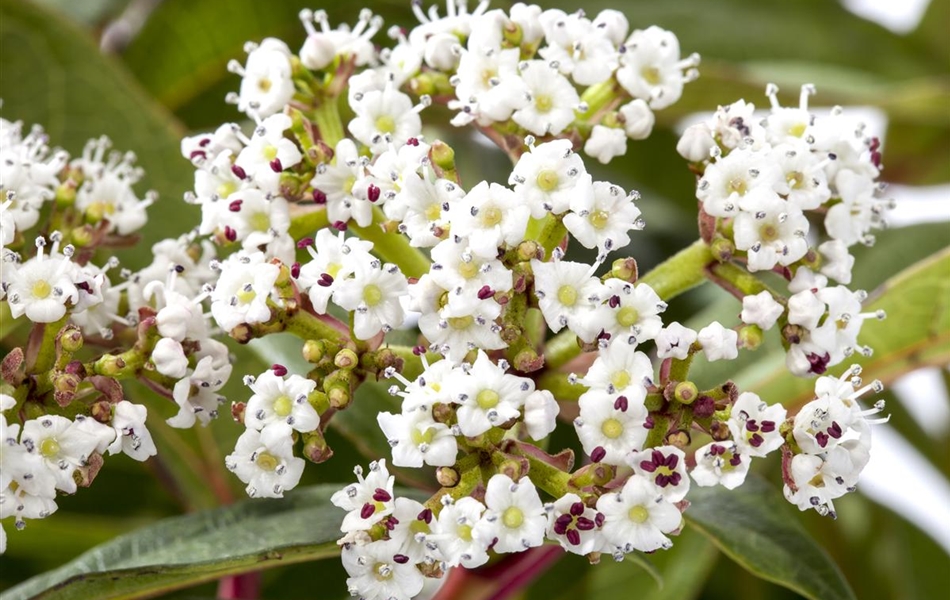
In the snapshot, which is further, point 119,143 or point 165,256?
point 119,143

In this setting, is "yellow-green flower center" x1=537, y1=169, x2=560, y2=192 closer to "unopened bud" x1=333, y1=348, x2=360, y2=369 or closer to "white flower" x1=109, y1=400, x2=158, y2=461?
"unopened bud" x1=333, y1=348, x2=360, y2=369

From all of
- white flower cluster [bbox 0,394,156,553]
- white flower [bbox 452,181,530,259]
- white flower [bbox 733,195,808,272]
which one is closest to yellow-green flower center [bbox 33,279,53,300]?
white flower cluster [bbox 0,394,156,553]

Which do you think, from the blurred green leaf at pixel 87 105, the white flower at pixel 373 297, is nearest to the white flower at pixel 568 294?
the white flower at pixel 373 297

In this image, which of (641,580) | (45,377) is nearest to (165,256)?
(45,377)

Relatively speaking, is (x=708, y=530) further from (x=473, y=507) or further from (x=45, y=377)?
(x=45, y=377)

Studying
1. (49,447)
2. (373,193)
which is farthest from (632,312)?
(49,447)

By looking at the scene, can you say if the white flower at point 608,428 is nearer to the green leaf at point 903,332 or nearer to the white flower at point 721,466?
the white flower at point 721,466
